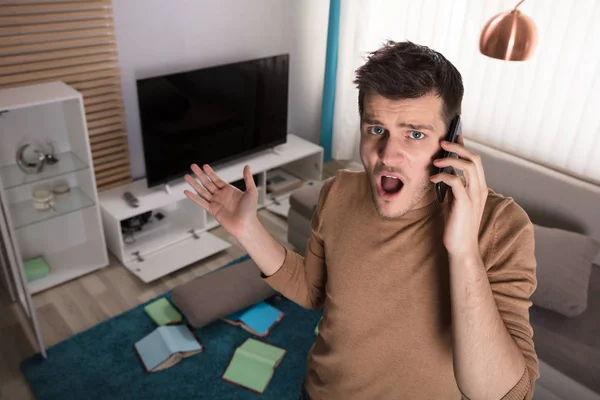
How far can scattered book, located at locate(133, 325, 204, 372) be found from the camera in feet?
8.47

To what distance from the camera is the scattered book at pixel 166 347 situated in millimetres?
2582

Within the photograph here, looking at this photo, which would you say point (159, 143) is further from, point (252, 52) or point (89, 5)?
point (252, 52)

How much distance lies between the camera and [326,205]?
1.29 meters

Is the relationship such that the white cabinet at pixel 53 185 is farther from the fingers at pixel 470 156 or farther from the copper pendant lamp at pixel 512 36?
the fingers at pixel 470 156

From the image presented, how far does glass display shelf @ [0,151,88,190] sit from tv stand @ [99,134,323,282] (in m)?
0.34

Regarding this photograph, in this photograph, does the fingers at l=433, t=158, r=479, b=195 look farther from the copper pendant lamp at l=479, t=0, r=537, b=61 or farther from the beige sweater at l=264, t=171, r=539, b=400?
the copper pendant lamp at l=479, t=0, r=537, b=61

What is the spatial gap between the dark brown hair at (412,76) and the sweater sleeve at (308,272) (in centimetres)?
33

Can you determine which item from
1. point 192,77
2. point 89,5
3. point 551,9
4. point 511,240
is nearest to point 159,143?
point 192,77

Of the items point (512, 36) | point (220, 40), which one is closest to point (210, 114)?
point (220, 40)

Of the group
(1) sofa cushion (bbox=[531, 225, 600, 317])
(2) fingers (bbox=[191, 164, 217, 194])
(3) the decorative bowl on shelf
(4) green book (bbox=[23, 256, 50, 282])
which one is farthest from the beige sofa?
(2) fingers (bbox=[191, 164, 217, 194])

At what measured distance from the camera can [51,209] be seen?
2.96m

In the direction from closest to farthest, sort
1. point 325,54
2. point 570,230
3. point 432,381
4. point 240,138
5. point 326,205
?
point 432,381 < point 326,205 < point 570,230 < point 240,138 < point 325,54

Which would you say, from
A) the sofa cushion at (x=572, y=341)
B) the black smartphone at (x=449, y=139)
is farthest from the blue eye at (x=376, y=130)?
the sofa cushion at (x=572, y=341)

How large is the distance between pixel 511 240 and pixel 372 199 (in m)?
0.33
